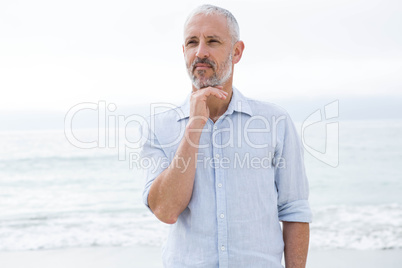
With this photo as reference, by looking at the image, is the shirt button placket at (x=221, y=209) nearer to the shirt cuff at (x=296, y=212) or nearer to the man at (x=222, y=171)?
the man at (x=222, y=171)

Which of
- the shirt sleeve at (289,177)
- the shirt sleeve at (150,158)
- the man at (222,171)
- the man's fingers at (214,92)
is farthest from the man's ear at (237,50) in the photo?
the shirt sleeve at (150,158)

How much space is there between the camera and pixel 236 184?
5.17ft

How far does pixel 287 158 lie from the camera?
5.35ft

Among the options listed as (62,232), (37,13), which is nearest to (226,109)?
(62,232)

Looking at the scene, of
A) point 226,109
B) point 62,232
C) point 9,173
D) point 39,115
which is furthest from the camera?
point 39,115

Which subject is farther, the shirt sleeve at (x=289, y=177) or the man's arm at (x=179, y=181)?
the shirt sleeve at (x=289, y=177)

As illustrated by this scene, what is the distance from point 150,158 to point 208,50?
469mm

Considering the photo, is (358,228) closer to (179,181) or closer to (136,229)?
(136,229)

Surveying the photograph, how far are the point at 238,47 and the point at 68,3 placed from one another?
55.5ft

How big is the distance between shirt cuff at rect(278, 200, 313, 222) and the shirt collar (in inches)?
15.4

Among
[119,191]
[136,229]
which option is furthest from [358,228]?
[119,191]

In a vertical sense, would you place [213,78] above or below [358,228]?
above

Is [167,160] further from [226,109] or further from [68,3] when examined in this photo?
[68,3]

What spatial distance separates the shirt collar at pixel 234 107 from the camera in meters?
1.68
